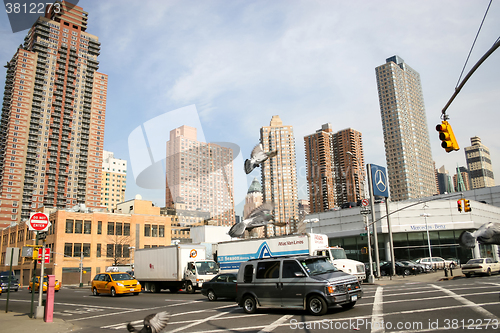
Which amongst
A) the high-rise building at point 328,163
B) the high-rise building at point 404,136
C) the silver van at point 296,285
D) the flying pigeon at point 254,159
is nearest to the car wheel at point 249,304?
the silver van at point 296,285

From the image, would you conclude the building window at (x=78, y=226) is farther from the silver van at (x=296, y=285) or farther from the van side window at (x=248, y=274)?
the van side window at (x=248, y=274)

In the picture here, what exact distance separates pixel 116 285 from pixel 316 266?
675 inches

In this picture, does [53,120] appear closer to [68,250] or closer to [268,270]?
[68,250]

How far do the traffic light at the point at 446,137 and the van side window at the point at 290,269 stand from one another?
646 cm

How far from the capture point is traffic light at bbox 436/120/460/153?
12.5 meters

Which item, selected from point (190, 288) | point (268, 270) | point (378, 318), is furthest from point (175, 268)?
point (378, 318)

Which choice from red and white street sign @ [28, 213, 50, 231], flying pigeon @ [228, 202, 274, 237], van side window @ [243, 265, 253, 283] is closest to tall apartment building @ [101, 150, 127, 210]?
flying pigeon @ [228, 202, 274, 237]

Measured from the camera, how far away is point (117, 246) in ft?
243

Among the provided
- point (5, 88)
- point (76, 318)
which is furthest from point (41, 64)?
point (76, 318)

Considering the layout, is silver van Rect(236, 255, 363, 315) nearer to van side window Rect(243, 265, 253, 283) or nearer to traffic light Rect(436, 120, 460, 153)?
van side window Rect(243, 265, 253, 283)

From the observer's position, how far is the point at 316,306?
11648mm

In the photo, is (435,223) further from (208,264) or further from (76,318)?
(76,318)

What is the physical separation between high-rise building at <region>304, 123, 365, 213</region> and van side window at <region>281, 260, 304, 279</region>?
129311 millimetres

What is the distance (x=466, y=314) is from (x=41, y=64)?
152325 millimetres
